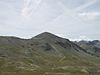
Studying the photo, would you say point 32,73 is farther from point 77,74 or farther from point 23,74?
point 77,74

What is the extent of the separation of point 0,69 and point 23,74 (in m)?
31.8

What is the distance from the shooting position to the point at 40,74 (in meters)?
176

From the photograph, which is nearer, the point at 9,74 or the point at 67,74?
the point at 9,74

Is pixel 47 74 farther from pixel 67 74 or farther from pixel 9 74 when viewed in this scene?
pixel 9 74

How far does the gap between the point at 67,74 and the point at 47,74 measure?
19196 millimetres

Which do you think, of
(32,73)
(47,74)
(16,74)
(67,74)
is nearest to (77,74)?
(67,74)

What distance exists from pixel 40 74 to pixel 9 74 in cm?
2596

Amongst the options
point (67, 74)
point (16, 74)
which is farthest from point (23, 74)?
point (67, 74)

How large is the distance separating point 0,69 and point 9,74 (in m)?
26.8

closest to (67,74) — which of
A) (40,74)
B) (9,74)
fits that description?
(40,74)

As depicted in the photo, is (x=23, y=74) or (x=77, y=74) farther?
(x=77, y=74)

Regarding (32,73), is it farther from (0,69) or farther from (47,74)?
(0,69)

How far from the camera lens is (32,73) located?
590 feet

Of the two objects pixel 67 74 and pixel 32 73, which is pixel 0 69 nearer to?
pixel 32 73
